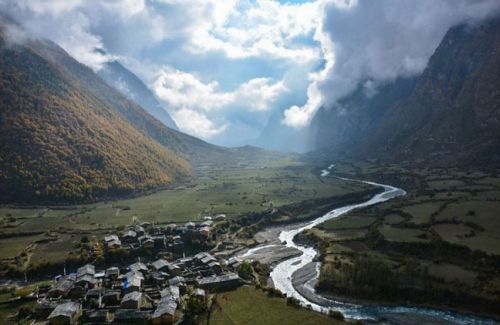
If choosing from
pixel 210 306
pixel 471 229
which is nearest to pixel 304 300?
pixel 210 306

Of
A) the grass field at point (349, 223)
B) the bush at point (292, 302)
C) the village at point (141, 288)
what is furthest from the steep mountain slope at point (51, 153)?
the bush at point (292, 302)

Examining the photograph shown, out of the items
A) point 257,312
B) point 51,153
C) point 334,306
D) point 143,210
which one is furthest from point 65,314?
point 51,153

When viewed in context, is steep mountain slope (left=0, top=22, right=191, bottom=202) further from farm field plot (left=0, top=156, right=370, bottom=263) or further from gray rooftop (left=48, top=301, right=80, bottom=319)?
gray rooftop (left=48, top=301, right=80, bottom=319)

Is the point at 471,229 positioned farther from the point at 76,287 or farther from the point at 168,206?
the point at 168,206

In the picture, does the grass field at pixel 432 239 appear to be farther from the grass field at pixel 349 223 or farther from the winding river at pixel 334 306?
the winding river at pixel 334 306

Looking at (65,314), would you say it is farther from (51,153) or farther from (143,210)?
(51,153)

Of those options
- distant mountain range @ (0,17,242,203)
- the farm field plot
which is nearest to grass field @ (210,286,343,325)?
the farm field plot

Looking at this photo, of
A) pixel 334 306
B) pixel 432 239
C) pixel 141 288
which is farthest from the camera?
pixel 432 239
